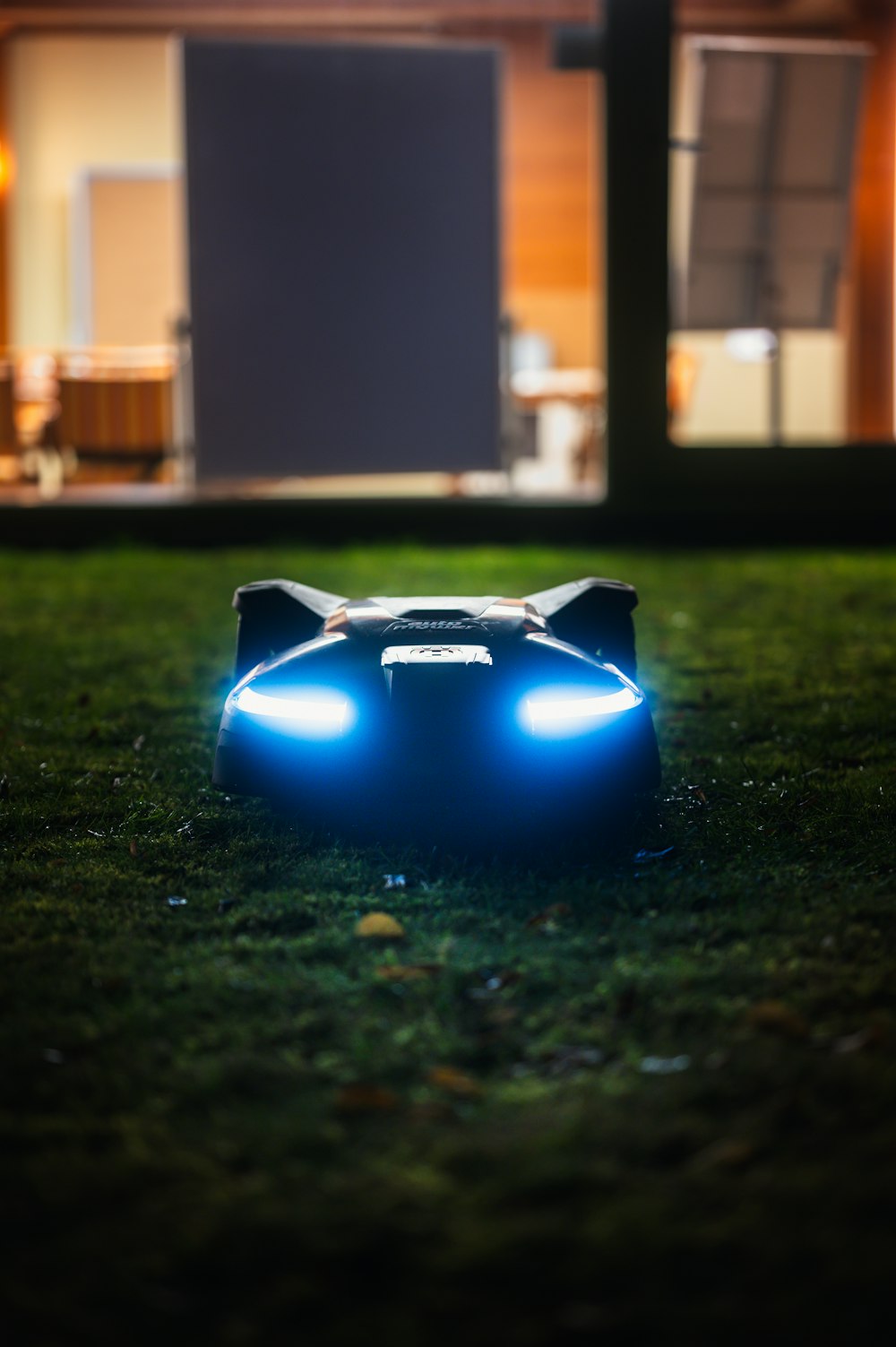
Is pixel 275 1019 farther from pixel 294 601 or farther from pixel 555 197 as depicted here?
pixel 555 197

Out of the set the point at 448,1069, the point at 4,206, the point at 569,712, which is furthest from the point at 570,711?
the point at 4,206

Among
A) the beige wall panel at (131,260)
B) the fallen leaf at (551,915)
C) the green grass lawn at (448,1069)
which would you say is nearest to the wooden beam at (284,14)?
the beige wall panel at (131,260)


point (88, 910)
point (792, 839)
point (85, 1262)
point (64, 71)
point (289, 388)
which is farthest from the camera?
point (64, 71)

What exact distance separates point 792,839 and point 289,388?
5511 mm

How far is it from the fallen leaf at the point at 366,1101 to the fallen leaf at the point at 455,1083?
0.05 metres

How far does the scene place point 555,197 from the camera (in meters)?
11.7

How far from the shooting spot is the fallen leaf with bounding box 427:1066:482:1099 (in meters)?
1.52

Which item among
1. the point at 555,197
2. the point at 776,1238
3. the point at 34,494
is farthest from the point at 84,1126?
the point at 555,197

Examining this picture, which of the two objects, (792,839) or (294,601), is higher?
(294,601)

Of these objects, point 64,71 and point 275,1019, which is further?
point 64,71

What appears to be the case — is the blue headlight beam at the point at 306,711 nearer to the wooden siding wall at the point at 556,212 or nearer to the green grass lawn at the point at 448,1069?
the green grass lawn at the point at 448,1069

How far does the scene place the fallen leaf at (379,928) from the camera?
1.98 meters

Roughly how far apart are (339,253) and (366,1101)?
6.52m

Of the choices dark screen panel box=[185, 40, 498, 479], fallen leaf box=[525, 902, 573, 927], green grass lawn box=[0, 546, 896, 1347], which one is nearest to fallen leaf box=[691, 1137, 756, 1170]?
green grass lawn box=[0, 546, 896, 1347]
